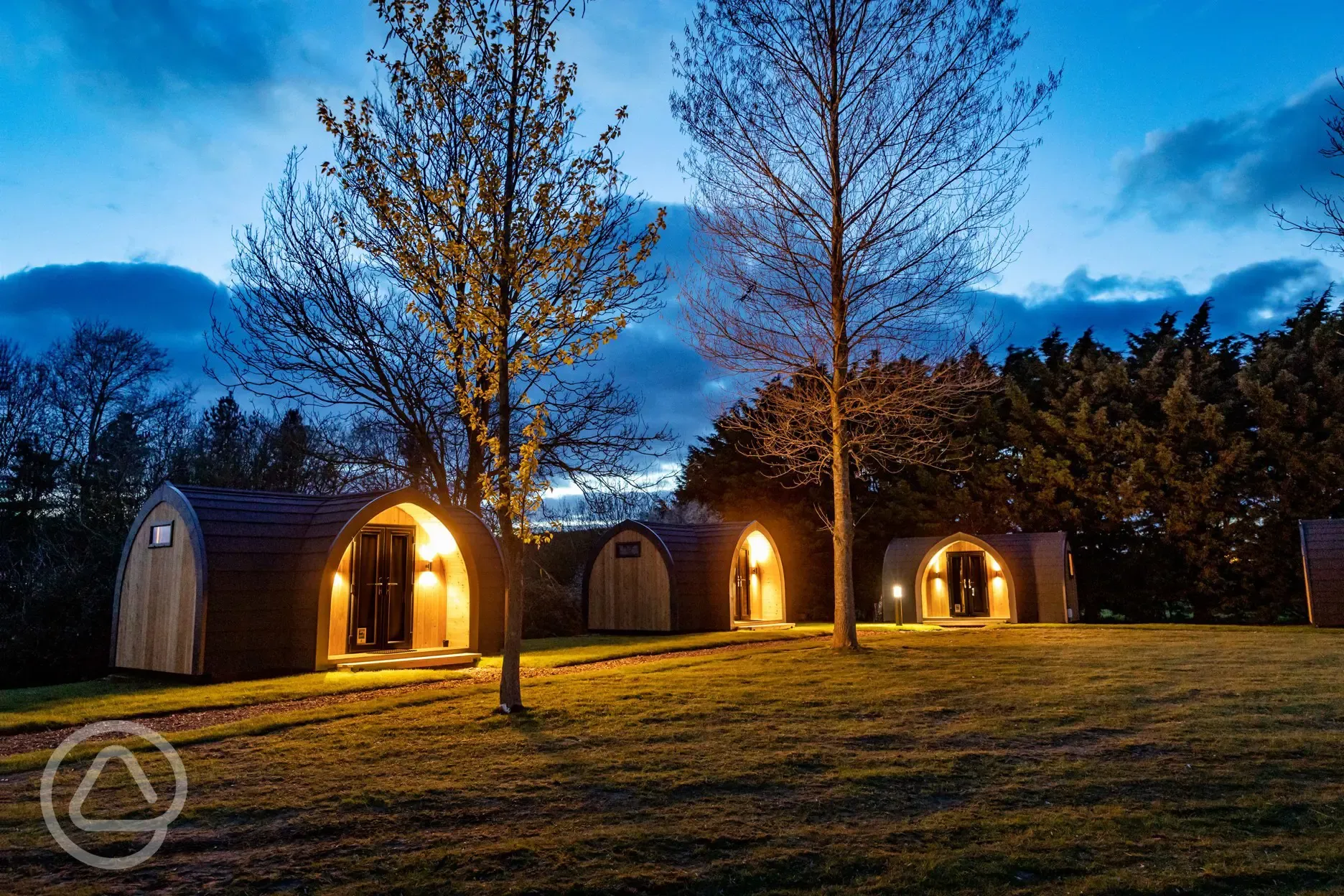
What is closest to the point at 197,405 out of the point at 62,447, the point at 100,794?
the point at 62,447

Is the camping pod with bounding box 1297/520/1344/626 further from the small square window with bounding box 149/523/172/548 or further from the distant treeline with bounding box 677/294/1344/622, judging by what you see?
the small square window with bounding box 149/523/172/548

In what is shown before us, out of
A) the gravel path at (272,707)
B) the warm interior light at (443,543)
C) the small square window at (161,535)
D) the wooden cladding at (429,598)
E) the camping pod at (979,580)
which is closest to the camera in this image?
the gravel path at (272,707)

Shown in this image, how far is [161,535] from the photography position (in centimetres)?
1254

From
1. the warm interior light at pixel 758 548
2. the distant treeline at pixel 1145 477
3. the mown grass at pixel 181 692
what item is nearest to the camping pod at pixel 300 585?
the mown grass at pixel 181 692

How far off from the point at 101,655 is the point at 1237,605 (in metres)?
29.3

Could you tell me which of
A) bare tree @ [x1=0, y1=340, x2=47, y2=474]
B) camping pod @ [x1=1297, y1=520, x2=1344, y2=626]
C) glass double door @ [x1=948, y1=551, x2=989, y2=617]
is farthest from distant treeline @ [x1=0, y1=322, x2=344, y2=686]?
camping pod @ [x1=1297, y1=520, x2=1344, y2=626]

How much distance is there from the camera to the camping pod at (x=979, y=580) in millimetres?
23141

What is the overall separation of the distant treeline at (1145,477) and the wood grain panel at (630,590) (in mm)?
4392

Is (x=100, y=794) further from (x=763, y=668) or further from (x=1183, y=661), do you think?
(x=1183, y=661)

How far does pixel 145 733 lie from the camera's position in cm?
782

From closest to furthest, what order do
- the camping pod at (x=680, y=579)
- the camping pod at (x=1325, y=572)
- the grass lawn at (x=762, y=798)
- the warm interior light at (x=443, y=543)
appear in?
the grass lawn at (x=762, y=798) < the warm interior light at (x=443, y=543) < the camping pod at (x=1325, y=572) < the camping pod at (x=680, y=579)

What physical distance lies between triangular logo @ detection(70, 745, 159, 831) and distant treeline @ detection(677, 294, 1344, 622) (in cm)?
1751

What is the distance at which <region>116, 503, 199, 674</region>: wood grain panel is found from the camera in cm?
1180

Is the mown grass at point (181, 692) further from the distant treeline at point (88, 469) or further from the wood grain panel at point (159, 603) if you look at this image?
the distant treeline at point (88, 469)
